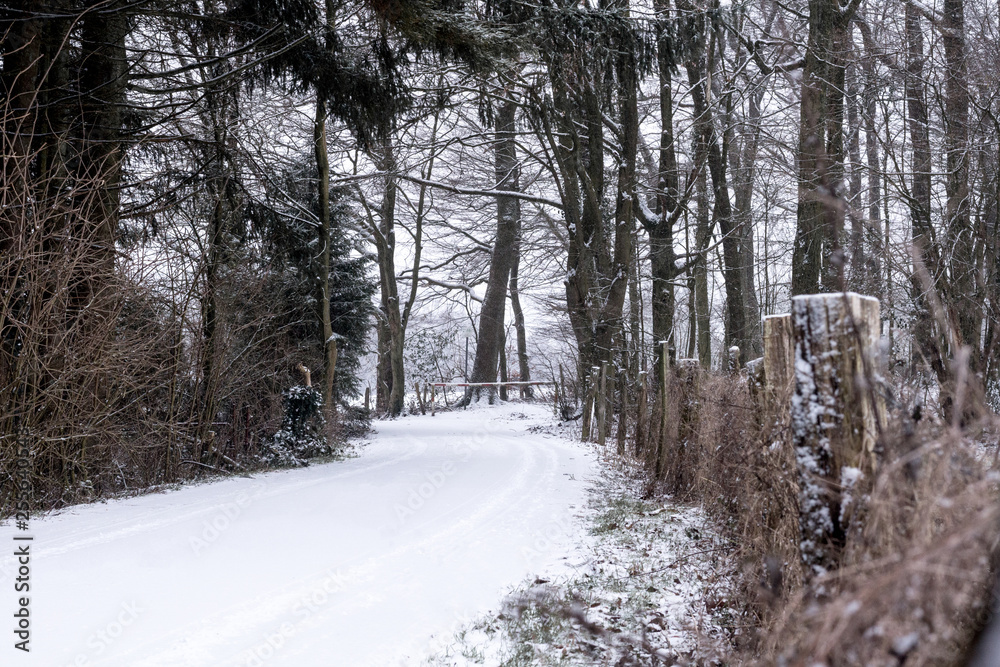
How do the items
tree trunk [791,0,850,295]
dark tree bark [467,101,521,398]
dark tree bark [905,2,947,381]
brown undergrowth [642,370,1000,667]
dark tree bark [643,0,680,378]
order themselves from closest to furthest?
brown undergrowth [642,370,1000,667]
dark tree bark [905,2,947,381]
tree trunk [791,0,850,295]
dark tree bark [643,0,680,378]
dark tree bark [467,101,521,398]

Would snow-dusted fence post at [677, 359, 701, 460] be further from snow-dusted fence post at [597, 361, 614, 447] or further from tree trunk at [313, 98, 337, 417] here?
tree trunk at [313, 98, 337, 417]

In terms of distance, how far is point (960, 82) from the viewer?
922cm

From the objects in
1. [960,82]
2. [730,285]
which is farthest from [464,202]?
[960,82]

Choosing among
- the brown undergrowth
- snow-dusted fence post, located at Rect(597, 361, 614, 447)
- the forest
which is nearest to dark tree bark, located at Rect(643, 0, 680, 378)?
the forest

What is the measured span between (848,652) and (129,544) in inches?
194

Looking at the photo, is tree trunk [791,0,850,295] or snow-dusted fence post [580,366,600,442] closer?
tree trunk [791,0,850,295]

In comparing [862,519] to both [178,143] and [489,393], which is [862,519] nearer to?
[178,143]

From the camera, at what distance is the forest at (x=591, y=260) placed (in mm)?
2209

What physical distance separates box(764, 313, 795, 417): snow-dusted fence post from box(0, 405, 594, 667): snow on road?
6.67 ft

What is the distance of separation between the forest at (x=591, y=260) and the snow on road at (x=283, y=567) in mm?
1211

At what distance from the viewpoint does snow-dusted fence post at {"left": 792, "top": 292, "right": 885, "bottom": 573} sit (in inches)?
92.4

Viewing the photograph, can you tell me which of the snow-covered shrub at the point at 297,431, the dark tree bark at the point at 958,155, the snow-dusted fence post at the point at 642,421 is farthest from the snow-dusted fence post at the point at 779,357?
the snow-covered shrub at the point at 297,431

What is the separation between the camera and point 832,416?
243 centimetres

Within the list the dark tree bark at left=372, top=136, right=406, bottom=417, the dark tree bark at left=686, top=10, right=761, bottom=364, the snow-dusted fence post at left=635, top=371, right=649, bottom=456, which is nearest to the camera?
the snow-dusted fence post at left=635, top=371, right=649, bottom=456
